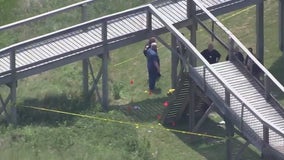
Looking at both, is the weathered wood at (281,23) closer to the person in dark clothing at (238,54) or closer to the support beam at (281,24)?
the support beam at (281,24)

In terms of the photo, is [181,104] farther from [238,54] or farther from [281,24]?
[281,24]

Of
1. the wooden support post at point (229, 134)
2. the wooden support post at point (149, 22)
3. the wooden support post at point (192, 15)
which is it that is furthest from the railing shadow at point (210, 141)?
the wooden support post at point (149, 22)

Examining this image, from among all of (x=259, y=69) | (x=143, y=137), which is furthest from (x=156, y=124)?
(x=259, y=69)

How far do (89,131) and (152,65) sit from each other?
425 cm

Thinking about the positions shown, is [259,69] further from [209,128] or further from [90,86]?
[90,86]

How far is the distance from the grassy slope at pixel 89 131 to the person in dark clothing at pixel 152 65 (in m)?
0.42

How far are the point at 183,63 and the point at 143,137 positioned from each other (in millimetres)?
2430

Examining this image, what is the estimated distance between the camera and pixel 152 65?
3275 cm

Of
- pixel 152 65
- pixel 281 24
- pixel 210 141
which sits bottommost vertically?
pixel 210 141

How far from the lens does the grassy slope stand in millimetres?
28000

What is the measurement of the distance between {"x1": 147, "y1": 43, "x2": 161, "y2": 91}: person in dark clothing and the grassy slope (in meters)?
0.42

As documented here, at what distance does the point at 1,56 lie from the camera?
30500 mm

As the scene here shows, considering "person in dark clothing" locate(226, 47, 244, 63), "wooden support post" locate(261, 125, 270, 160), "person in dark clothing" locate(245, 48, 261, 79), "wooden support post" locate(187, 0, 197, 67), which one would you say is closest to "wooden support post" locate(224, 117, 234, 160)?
"wooden support post" locate(261, 125, 270, 160)

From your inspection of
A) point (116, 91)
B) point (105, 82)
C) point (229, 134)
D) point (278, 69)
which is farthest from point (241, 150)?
point (278, 69)
